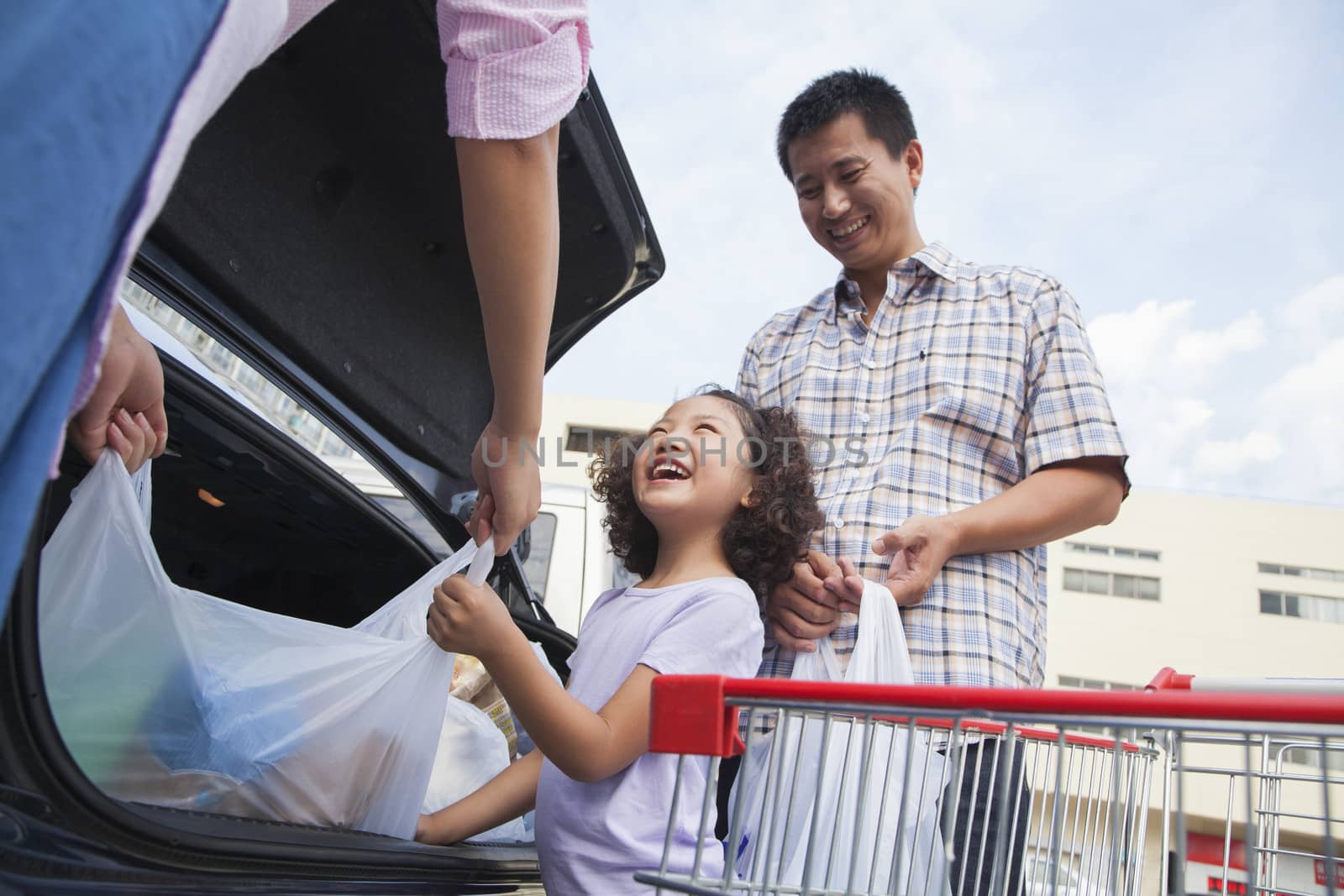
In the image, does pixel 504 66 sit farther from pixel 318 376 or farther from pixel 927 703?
pixel 318 376

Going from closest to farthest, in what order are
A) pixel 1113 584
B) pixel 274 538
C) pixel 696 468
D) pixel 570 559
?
pixel 696 468
pixel 274 538
pixel 570 559
pixel 1113 584

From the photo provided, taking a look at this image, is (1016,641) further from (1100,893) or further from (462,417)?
(462,417)

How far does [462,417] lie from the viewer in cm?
251

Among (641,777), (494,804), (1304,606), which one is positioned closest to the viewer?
(641,777)

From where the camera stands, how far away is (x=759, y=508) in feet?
6.22

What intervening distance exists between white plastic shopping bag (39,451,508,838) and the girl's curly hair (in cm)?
50

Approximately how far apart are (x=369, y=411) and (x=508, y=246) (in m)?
1.33

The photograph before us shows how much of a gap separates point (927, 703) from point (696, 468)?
1.00 m

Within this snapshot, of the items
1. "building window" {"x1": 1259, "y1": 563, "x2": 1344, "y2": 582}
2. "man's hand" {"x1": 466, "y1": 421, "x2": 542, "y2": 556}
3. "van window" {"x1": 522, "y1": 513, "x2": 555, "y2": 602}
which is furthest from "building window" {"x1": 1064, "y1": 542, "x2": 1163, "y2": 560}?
"man's hand" {"x1": 466, "y1": 421, "x2": 542, "y2": 556}

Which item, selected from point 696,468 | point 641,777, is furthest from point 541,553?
point 641,777

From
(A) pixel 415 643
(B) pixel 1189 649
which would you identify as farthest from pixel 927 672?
(B) pixel 1189 649

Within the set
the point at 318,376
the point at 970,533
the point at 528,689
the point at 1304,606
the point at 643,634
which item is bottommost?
the point at 528,689

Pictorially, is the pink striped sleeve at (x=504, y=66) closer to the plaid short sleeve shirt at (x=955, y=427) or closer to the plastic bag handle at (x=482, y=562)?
the plastic bag handle at (x=482, y=562)

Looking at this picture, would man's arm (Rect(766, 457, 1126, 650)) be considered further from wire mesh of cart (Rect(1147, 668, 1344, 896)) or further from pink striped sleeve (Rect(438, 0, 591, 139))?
pink striped sleeve (Rect(438, 0, 591, 139))
